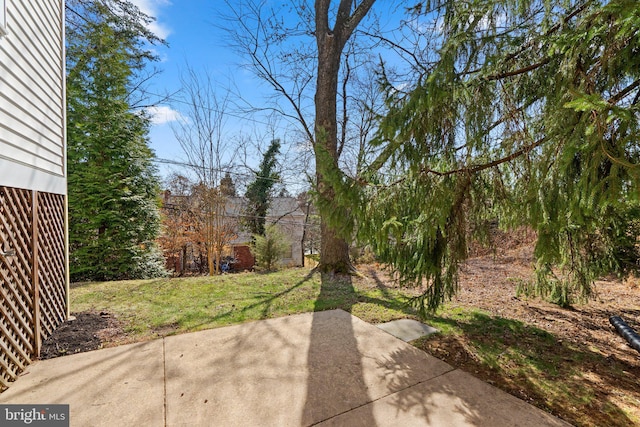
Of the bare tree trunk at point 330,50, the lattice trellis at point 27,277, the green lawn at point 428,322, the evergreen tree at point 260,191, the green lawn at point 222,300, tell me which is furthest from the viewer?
the evergreen tree at point 260,191

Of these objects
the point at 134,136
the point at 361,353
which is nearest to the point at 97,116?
the point at 134,136

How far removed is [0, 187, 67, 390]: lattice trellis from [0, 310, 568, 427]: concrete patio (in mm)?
230

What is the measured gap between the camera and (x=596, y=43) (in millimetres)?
1865

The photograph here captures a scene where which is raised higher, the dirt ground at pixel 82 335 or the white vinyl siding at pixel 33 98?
the white vinyl siding at pixel 33 98

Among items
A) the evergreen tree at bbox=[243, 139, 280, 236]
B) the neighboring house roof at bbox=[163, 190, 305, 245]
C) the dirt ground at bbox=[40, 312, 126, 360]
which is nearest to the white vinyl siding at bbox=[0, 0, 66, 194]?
the dirt ground at bbox=[40, 312, 126, 360]

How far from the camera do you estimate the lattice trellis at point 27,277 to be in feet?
7.30

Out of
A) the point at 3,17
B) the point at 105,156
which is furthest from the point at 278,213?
the point at 3,17

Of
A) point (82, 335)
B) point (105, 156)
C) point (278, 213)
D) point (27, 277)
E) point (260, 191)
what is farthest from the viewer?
point (278, 213)

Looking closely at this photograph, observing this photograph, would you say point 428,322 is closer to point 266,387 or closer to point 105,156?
point 266,387

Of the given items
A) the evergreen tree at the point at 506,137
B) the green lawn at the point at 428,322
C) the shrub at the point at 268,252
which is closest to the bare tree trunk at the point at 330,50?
the green lawn at the point at 428,322

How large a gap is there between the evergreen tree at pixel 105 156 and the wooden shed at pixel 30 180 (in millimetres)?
3600

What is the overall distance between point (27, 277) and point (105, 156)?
5.37m

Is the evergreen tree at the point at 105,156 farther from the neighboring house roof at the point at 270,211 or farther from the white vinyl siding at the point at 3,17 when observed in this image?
the white vinyl siding at the point at 3,17

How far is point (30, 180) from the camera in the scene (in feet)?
8.76
